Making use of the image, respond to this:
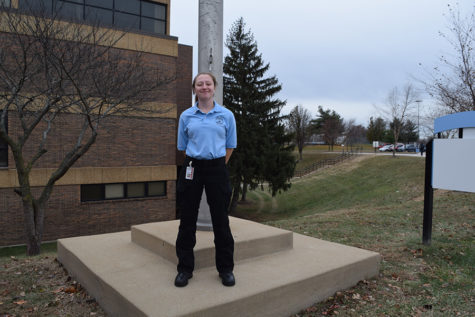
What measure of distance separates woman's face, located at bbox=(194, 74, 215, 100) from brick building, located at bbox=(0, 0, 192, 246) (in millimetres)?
10933

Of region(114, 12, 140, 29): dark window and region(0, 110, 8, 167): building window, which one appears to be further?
region(114, 12, 140, 29): dark window

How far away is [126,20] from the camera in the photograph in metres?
16.5

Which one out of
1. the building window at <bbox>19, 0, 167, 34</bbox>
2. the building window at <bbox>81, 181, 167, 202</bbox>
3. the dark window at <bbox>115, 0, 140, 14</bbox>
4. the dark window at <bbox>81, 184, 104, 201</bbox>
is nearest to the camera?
the building window at <bbox>19, 0, 167, 34</bbox>

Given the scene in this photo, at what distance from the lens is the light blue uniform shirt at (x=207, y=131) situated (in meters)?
3.31

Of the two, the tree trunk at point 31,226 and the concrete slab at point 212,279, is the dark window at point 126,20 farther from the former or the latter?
the concrete slab at point 212,279

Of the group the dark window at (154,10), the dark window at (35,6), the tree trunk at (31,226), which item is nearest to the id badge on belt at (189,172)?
the dark window at (35,6)

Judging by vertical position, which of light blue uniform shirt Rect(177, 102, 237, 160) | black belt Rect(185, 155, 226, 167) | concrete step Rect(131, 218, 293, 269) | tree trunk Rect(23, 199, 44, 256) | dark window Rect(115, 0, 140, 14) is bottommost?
tree trunk Rect(23, 199, 44, 256)

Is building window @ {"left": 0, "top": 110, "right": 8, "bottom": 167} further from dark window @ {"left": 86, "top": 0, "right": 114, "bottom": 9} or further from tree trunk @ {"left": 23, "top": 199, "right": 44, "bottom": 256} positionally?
dark window @ {"left": 86, "top": 0, "right": 114, "bottom": 9}

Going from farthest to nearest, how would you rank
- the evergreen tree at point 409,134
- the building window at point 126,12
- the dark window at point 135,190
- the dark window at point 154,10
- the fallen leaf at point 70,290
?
1. the evergreen tree at point 409,134
2. the dark window at point 154,10
3. the dark window at point 135,190
4. the building window at point 126,12
5. the fallen leaf at point 70,290

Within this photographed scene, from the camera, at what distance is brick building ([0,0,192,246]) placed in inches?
562

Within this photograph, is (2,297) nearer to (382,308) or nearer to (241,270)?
(241,270)

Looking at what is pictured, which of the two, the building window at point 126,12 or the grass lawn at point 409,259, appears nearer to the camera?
the grass lawn at point 409,259

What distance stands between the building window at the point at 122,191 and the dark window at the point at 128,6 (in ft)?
27.1

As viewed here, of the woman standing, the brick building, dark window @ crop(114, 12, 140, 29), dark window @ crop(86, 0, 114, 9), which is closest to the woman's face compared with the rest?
the woman standing
